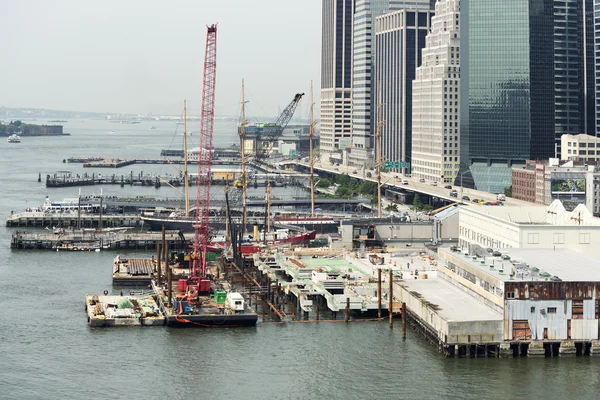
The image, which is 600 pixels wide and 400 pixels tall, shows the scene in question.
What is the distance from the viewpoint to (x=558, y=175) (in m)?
87.7

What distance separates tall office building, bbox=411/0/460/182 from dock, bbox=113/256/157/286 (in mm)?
58087

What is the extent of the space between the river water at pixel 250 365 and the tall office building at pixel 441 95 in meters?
68.8

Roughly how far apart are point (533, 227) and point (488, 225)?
5607 mm

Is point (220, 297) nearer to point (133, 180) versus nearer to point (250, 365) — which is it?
point (250, 365)

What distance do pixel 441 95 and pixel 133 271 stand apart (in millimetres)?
62225

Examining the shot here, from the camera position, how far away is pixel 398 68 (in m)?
143

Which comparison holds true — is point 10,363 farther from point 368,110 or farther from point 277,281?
point 368,110

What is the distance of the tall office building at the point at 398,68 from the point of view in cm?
14000

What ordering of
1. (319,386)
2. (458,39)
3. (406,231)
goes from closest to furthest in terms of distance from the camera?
1. (319,386)
2. (406,231)
3. (458,39)

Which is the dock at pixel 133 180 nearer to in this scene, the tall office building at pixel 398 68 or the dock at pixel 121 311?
the tall office building at pixel 398 68

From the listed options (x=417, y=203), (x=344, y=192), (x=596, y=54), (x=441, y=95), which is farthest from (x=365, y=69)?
(x=417, y=203)

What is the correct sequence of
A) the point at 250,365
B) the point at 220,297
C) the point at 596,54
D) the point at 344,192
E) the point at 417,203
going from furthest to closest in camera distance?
the point at 596,54
the point at 344,192
the point at 417,203
the point at 220,297
the point at 250,365

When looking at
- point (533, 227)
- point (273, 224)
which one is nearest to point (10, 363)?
point (533, 227)

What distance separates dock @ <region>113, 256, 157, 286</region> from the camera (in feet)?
193
